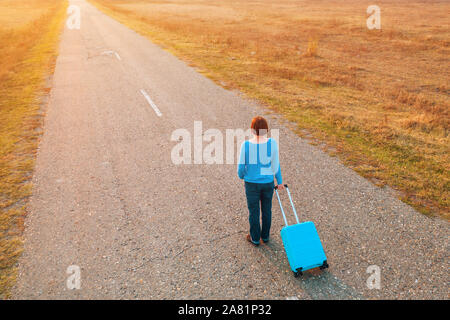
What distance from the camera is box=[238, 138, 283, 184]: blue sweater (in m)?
3.74

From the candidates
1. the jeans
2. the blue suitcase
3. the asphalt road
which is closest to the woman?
the jeans

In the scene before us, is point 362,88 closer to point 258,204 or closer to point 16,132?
point 258,204

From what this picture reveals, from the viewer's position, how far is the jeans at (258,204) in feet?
12.9

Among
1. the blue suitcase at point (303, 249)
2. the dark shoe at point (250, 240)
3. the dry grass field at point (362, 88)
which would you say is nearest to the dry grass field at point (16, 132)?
the dark shoe at point (250, 240)

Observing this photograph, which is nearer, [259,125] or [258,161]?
[259,125]

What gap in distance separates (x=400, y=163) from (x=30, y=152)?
8587 mm

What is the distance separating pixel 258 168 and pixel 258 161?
4.0 inches

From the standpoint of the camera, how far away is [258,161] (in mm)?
3750

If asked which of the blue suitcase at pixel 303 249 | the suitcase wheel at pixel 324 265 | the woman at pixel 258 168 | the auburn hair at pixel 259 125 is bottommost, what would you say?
the suitcase wheel at pixel 324 265

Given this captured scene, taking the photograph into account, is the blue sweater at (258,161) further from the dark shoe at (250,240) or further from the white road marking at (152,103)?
the white road marking at (152,103)

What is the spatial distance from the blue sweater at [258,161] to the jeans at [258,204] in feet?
0.31

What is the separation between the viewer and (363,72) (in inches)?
603

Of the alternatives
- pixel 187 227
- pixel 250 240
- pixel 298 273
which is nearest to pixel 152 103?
pixel 187 227

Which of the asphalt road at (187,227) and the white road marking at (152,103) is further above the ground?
the white road marking at (152,103)
